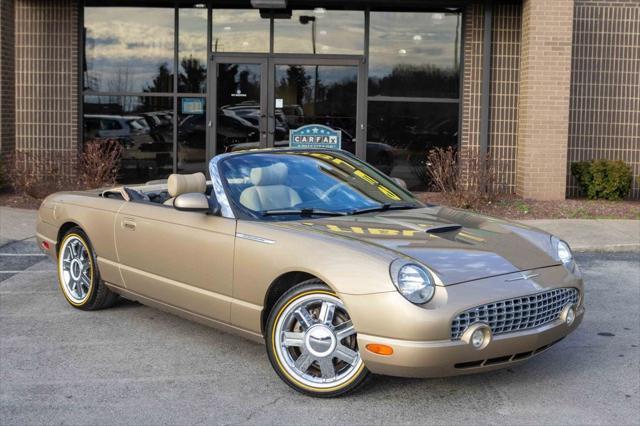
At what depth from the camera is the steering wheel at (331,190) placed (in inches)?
225

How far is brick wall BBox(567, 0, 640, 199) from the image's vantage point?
1520 cm

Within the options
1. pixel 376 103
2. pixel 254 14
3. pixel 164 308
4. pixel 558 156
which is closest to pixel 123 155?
pixel 254 14

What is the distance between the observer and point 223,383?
5043 mm

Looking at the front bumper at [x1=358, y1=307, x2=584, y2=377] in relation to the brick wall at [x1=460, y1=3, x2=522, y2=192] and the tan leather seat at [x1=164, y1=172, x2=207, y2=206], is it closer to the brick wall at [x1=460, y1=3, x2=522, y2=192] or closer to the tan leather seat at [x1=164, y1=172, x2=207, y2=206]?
the tan leather seat at [x1=164, y1=172, x2=207, y2=206]

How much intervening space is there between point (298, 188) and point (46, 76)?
10579 millimetres

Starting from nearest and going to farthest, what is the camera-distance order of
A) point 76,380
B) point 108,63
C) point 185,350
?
point 76,380 → point 185,350 → point 108,63

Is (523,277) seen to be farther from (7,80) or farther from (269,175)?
(7,80)

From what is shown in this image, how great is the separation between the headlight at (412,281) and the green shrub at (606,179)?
10.8m

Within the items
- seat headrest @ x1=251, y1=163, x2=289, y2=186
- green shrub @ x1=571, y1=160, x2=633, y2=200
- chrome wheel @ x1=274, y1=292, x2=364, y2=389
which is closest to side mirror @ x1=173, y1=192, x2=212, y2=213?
seat headrest @ x1=251, y1=163, x2=289, y2=186

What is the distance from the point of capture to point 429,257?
4602mm

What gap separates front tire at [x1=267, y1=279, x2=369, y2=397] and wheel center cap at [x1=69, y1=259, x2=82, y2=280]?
8.48 ft

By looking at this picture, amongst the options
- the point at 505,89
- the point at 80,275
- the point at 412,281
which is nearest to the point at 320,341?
the point at 412,281

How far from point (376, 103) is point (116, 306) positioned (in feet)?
29.2

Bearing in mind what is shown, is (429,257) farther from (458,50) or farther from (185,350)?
(458,50)
